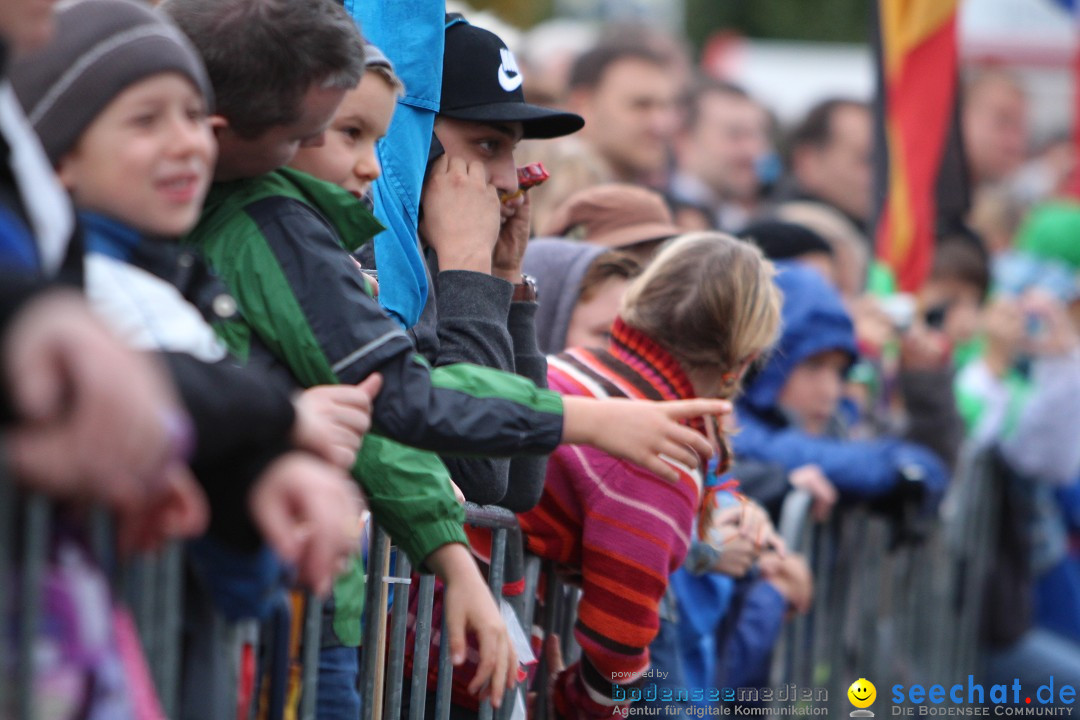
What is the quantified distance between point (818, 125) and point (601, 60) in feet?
6.17

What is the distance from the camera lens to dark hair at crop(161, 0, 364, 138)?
2.72 meters

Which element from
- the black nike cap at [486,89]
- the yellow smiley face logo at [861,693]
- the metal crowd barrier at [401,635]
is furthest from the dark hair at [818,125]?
the metal crowd barrier at [401,635]

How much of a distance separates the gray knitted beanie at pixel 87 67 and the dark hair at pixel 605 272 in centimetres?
231

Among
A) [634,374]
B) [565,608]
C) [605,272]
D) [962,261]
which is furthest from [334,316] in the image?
[962,261]

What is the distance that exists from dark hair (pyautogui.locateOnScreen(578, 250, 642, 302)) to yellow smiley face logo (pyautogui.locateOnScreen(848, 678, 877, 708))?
1652 millimetres

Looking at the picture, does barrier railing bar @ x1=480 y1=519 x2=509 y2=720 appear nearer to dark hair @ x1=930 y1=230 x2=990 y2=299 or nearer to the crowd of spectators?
the crowd of spectators

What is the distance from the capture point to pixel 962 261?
777 cm

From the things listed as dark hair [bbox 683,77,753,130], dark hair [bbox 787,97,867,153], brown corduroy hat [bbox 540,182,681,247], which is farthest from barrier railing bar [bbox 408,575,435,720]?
dark hair [bbox 683,77,753,130]

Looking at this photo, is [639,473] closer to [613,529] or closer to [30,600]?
[613,529]

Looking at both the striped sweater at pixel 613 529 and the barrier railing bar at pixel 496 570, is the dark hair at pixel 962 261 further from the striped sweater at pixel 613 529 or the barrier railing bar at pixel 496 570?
the barrier railing bar at pixel 496 570

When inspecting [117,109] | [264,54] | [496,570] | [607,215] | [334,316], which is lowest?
[496,570]

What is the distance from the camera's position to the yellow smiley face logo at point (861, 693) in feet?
17.3

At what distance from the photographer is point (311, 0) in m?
2.80

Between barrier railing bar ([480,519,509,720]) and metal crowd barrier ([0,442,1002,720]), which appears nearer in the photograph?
metal crowd barrier ([0,442,1002,720])
